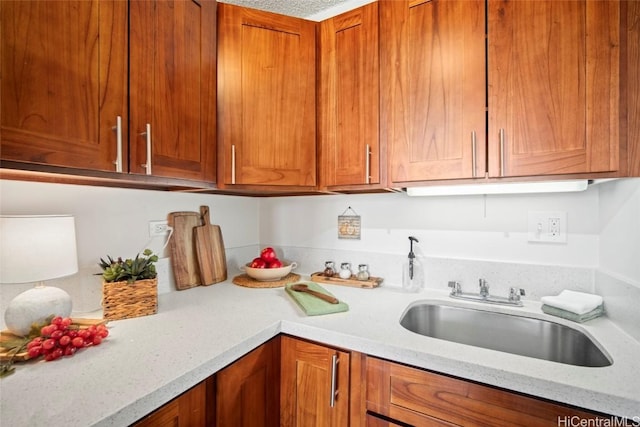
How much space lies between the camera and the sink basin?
100cm

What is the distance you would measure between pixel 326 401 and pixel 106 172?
3.42ft

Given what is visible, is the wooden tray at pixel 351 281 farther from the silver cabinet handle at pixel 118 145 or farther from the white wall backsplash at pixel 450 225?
the silver cabinet handle at pixel 118 145

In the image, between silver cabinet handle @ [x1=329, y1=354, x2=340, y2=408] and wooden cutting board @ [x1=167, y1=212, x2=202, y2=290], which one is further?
wooden cutting board @ [x1=167, y1=212, x2=202, y2=290]

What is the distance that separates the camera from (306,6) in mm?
1749

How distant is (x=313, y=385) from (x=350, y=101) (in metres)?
1.17

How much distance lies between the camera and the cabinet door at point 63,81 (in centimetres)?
69

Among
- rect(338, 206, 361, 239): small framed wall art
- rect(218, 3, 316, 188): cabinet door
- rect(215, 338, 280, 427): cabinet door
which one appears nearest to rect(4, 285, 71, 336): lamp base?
rect(215, 338, 280, 427): cabinet door

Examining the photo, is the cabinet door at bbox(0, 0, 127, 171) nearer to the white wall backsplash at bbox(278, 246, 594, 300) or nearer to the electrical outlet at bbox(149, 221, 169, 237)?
the electrical outlet at bbox(149, 221, 169, 237)

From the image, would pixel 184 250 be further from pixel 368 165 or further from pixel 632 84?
pixel 632 84

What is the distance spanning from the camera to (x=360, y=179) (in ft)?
4.21

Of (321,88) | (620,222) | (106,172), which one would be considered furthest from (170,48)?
(620,222)

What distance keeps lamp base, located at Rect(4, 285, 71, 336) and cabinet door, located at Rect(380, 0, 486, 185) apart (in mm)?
1263

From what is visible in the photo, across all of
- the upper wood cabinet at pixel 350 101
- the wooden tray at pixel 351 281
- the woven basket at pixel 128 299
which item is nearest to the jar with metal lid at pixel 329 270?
the wooden tray at pixel 351 281

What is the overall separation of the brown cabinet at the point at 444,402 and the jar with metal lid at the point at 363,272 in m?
0.62
